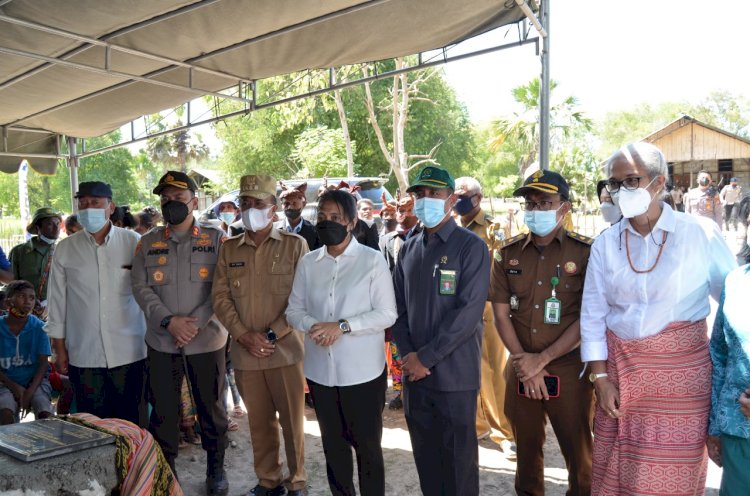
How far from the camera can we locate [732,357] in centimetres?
240

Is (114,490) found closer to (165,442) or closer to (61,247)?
(165,442)

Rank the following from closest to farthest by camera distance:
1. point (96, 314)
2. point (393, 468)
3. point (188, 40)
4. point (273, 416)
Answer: point (273, 416)
point (96, 314)
point (393, 468)
point (188, 40)

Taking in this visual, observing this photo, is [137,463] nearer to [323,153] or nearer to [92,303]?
[92,303]

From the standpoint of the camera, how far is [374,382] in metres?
3.47

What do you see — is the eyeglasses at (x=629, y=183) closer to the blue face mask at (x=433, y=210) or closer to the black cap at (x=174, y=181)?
the blue face mask at (x=433, y=210)

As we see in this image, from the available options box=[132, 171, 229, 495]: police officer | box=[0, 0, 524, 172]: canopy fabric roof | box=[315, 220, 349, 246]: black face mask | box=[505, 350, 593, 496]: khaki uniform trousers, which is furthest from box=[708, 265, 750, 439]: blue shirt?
box=[0, 0, 524, 172]: canopy fabric roof

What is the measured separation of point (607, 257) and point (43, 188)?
53242 mm

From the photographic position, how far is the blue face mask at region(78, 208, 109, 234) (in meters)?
4.15

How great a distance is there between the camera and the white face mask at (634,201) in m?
2.71

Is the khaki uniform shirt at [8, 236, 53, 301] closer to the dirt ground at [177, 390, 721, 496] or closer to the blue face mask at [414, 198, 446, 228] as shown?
the dirt ground at [177, 390, 721, 496]

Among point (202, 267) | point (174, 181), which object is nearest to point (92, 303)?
point (202, 267)

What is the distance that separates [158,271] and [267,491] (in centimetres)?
166

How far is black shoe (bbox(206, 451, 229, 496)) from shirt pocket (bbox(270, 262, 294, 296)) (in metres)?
1.26

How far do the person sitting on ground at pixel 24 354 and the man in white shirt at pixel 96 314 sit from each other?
0.70m
